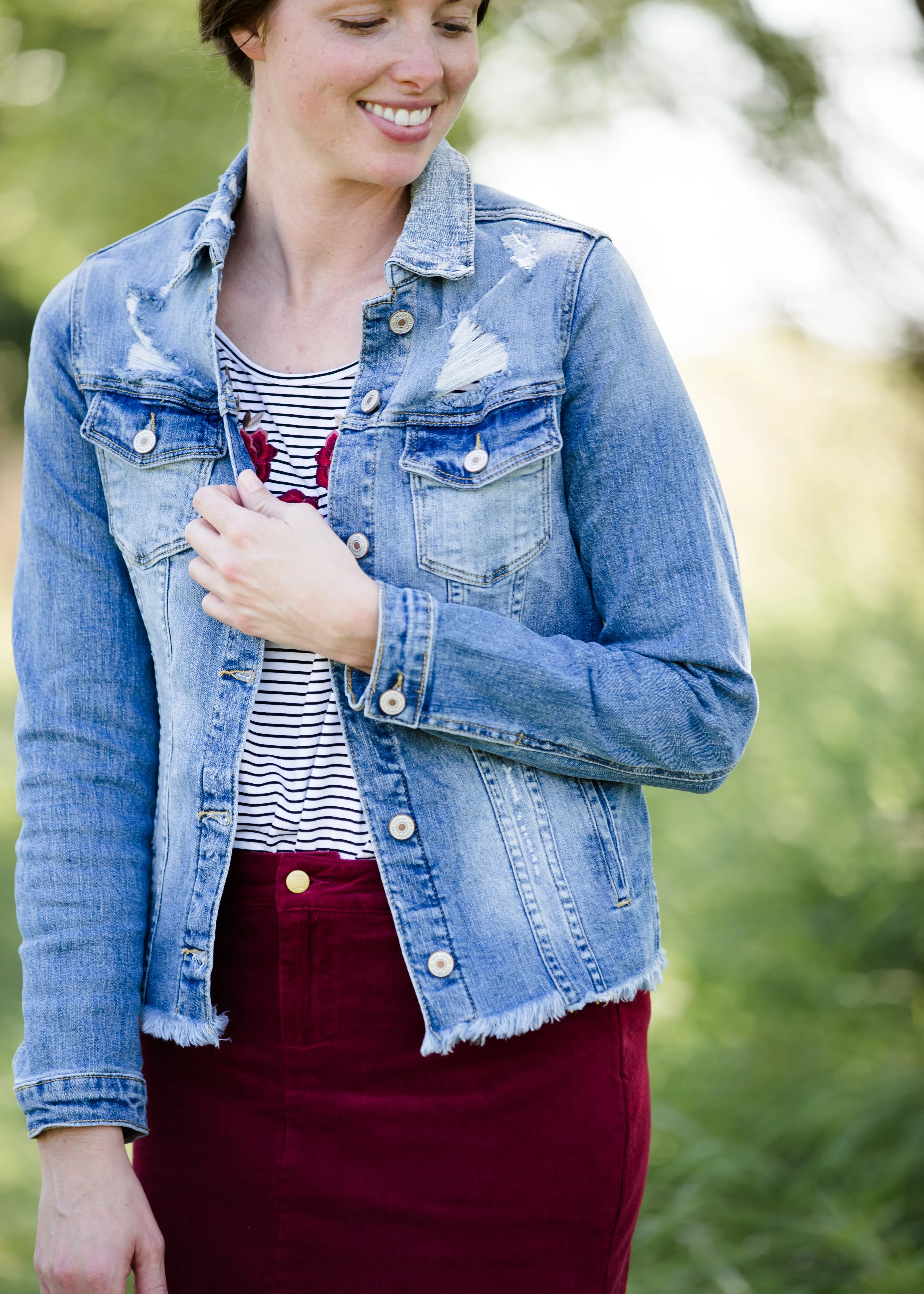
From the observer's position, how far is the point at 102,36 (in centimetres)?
440

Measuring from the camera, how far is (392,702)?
1.32 meters

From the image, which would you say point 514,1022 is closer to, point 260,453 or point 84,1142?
point 84,1142

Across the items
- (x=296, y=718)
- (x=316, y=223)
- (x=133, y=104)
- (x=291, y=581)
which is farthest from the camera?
(x=133, y=104)

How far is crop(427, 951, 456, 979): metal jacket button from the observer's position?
1.34 meters

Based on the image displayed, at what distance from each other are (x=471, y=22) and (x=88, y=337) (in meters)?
0.57

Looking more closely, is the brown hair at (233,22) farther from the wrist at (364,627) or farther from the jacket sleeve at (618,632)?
the wrist at (364,627)

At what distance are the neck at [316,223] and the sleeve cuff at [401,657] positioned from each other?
43cm

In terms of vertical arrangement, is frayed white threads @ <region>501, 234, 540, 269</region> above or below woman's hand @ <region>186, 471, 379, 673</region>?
above

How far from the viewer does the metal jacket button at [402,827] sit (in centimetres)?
135

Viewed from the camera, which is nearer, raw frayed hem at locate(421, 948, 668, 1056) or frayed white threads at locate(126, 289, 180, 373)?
raw frayed hem at locate(421, 948, 668, 1056)

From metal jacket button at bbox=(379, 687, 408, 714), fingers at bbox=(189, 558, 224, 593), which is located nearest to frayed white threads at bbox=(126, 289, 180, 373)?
fingers at bbox=(189, 558, 224, 593)

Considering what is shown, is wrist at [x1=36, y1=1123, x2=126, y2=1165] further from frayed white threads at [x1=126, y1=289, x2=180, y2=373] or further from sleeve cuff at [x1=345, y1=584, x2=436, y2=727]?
frayed white threads at [x1=126, y1=289, x2=180, y2=373]

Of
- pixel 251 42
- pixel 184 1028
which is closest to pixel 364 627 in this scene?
pixel 184 1028

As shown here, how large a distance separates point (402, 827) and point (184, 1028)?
34 centimetres
